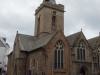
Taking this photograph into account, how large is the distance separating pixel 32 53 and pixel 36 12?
17.4m

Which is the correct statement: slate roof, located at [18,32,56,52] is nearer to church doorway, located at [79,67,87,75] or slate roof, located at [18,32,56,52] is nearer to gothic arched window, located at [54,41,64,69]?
gothic arched window, located at [54,41,64,69]

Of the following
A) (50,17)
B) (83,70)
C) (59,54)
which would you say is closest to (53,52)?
(59,54)

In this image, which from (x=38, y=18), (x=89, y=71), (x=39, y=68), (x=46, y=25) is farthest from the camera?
(x=38, y=18)

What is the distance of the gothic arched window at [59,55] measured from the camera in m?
50.6

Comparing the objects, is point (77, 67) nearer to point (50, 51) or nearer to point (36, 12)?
point (50, 51)

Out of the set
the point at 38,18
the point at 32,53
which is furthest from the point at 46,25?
the point at 32,53

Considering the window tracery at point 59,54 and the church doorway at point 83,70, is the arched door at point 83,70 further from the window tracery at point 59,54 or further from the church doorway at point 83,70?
the window tracery at point 59,54

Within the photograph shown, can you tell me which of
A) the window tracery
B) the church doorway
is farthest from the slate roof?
the church doorway

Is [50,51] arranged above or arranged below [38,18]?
below

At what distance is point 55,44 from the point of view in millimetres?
50812

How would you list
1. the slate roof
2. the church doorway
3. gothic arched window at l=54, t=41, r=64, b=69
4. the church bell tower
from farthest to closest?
the church bell tower
the slate roof
the church doorway
gothic arched window at l=54, t=41, r=64, b=69

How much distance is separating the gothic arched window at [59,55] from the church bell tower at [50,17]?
456 inches

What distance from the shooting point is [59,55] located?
51.1m

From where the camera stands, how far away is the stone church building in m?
50.0
